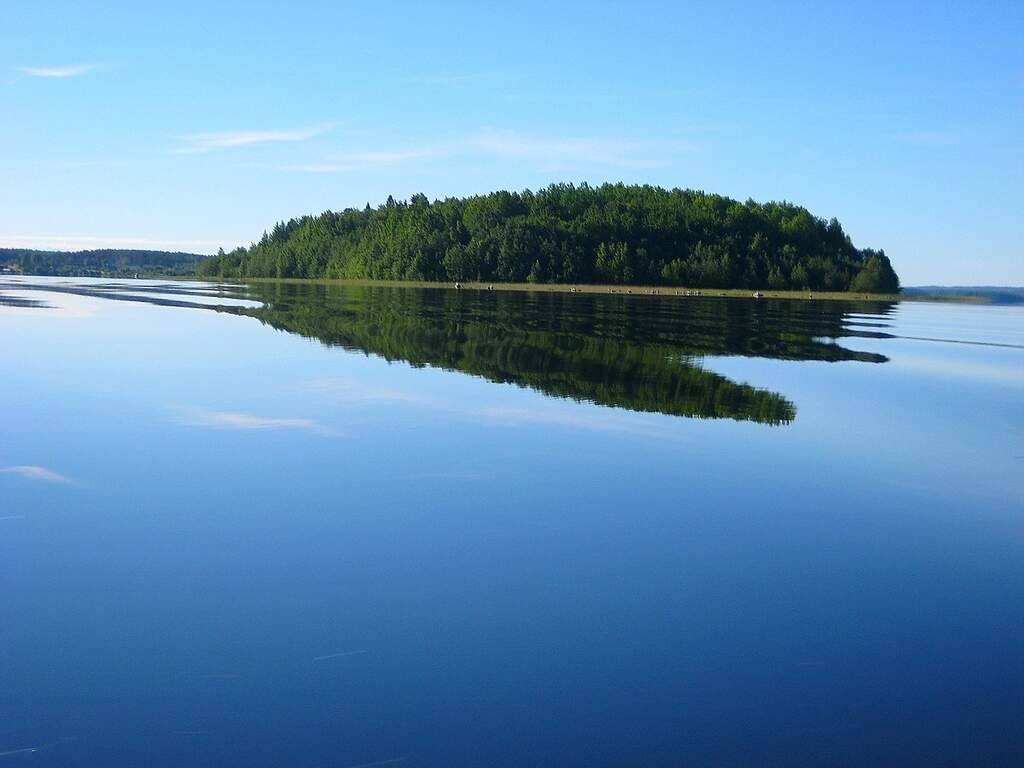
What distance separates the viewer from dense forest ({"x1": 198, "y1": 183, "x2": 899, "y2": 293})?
121375 millimetres

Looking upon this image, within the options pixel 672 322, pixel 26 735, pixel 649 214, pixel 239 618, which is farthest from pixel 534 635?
pixel 649 214

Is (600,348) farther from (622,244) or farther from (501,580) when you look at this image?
(622,244)

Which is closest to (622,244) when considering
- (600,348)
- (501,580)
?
(600,348)

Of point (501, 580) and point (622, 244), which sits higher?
point (622, 244)

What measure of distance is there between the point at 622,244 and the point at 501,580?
117177 mm

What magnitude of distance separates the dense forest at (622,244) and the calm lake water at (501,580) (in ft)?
348

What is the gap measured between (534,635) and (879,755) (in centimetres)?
246

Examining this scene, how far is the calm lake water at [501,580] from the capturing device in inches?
211

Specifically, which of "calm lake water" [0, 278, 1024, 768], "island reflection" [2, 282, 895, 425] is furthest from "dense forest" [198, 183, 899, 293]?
"calm lake water" [0, 278, 1024, 768]

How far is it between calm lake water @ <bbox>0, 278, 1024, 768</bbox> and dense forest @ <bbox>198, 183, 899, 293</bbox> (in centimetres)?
10615

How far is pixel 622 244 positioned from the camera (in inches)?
4803

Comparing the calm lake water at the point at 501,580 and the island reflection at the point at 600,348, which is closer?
the calm lake water at the point at 501,580

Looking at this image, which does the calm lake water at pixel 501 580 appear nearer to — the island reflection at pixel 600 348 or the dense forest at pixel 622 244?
the island reflection at pixel 600 348

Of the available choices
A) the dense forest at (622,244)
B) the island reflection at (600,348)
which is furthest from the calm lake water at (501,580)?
the dense forest at (622,244)
